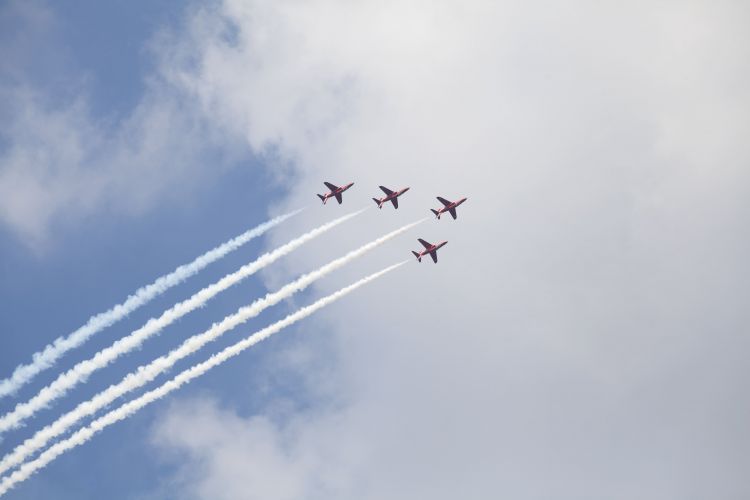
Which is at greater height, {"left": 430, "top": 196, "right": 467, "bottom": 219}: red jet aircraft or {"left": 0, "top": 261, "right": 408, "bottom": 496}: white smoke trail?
Result: {"left": 430, "top": 196, "right": 467, "bottom": 219}: red jet aircraft

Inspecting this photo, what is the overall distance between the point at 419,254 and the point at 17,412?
57.1 meters

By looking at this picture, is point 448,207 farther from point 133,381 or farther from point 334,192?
point 133,381

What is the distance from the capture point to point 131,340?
129750 mm

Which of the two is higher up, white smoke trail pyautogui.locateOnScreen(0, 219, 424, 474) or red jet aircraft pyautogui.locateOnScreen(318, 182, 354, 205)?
red jet aircraft pyautogui.locateOnScreen(318, 182, 354, 205)

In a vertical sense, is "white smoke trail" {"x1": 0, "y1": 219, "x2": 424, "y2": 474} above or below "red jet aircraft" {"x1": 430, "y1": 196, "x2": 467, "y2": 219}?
below

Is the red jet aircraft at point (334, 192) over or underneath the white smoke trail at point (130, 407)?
over

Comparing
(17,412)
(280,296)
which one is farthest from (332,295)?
(17,412)

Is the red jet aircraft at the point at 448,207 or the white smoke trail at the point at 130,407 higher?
the red jet aircraft at the point at 448,207

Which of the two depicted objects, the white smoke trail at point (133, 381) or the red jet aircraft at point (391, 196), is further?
the red jet aircraft at point (391, 196)

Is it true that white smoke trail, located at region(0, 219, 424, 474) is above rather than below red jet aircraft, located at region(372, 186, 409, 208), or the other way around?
below

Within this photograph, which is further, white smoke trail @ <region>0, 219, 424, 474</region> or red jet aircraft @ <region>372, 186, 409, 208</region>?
red jet aircraft @ <region>372, 186, 409, 208</region>

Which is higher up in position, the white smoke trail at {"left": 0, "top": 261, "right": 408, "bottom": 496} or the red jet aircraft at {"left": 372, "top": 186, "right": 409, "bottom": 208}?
the red jet aircraft at {"left": 372, "top": 186, "right": 409, "bottom": 208}

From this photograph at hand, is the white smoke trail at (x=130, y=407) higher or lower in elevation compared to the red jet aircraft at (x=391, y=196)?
lower

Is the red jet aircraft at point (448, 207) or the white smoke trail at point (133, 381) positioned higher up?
the red jet aircraft at point (448, 207)
